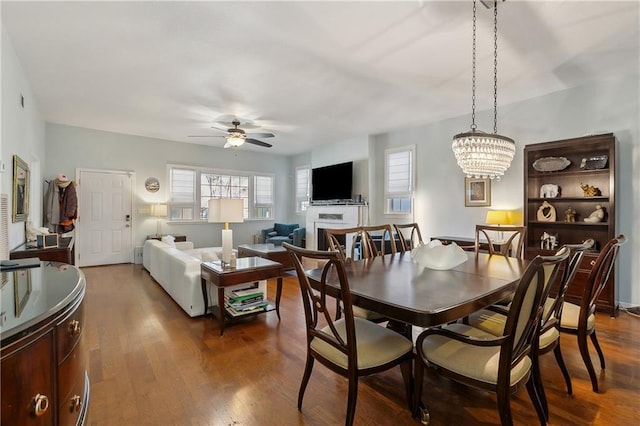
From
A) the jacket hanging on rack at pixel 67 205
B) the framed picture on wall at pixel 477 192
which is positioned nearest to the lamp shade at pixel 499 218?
the framed picture on wall at pixel 477 192

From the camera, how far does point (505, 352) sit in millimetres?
1385

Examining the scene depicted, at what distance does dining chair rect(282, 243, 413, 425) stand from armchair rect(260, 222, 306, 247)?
553 centimetres

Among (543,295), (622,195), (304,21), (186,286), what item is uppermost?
(304,21)

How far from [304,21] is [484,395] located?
10.0 ft

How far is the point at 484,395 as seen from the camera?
1985mm

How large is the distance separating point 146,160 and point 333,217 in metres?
4.33

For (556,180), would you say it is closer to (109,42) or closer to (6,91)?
(109,42)

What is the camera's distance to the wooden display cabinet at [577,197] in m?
3.45

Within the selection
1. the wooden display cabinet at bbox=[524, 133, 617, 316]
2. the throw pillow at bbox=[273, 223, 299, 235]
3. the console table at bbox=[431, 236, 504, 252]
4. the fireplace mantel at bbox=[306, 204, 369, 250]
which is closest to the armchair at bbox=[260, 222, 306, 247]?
the throw pillow at bbox=[273, 223, 299, 235]

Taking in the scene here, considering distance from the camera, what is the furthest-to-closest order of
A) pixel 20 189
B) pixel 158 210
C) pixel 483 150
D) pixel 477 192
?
pixel 158 210
pixel 477 192
pixel 20 189
pixel 483 150

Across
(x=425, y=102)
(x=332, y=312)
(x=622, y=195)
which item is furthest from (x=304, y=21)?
(x=622, y=195)

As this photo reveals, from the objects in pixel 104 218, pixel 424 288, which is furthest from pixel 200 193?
pixel 424 288

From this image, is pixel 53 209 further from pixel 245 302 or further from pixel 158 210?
pixel 245 302

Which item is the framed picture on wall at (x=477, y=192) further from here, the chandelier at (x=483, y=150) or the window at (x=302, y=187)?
the window at (x=302, y=187)
